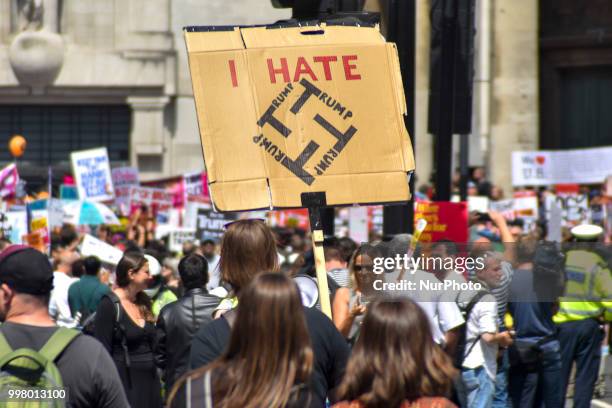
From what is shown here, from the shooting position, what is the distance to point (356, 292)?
6.79 m

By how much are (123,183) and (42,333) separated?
1746cm

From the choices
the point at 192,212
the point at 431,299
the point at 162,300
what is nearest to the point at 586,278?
the point at 431,299

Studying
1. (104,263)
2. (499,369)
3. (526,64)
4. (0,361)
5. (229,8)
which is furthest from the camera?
(229,8)

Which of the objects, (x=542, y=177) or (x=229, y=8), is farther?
(x=229, y=8)

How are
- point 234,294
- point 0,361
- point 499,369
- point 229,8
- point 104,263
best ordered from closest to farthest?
point 0,361, point 234,294, point 499,369, point 104,263, point 229,8

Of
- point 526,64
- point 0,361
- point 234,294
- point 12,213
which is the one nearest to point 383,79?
point 234,294

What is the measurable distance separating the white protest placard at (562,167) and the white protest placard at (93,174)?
6.74 meters

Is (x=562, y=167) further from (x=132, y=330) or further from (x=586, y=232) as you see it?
(x=132, y=330)

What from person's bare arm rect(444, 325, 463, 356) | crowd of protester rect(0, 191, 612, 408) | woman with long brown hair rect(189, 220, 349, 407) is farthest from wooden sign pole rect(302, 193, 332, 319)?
person's bare arm rect(444, 325, 463, 356)

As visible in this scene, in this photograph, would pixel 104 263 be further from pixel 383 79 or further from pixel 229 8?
pixel 229 8

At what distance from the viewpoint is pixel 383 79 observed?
20.6 ft

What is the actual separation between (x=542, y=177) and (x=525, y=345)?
1256 centimetres

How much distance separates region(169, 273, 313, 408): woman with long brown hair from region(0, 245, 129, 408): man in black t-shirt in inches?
17.5

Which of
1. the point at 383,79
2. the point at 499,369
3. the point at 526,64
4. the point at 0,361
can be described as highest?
the point at 526,64
